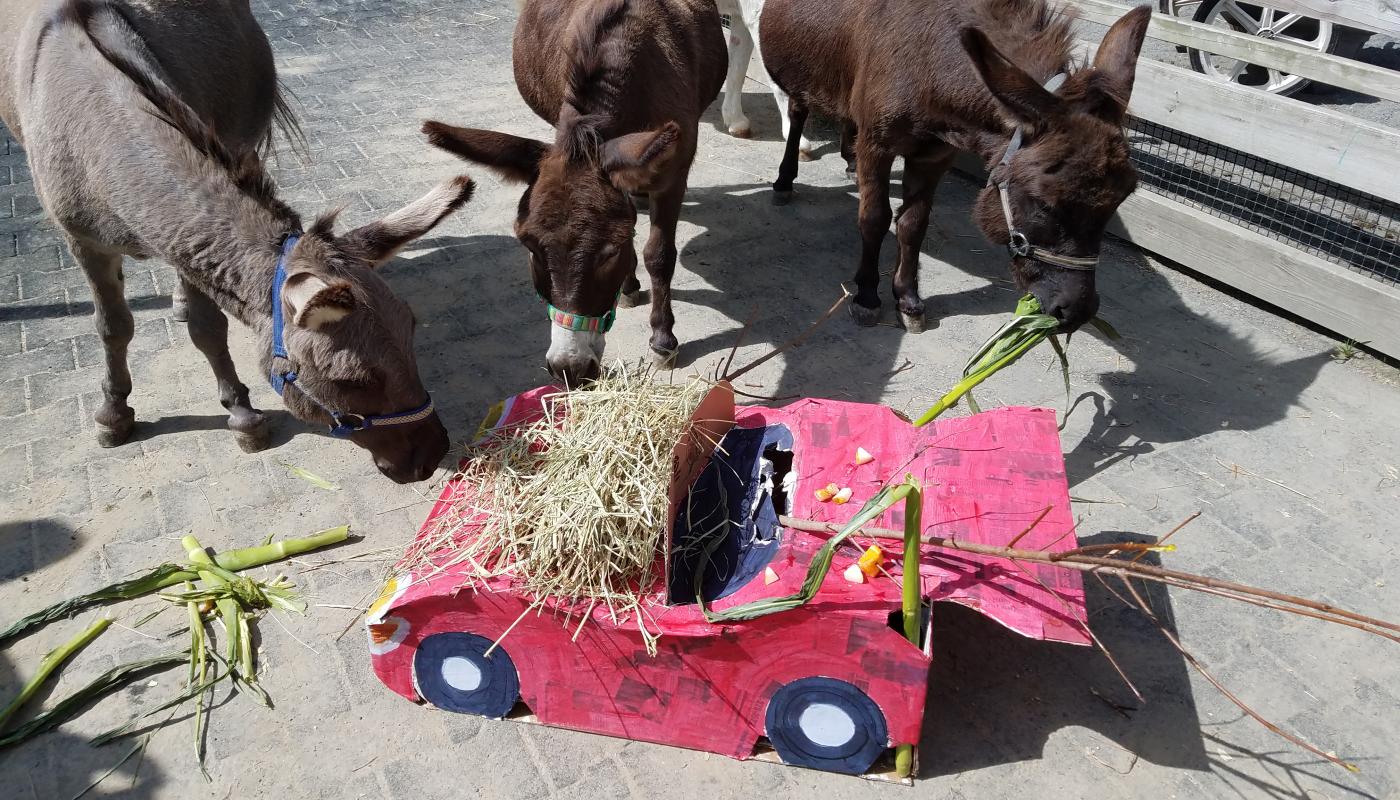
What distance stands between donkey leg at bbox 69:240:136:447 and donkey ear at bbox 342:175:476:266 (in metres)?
1.66

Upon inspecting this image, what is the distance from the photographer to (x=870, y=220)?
501 centimetres

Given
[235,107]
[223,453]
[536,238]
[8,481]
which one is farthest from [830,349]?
[8,481]

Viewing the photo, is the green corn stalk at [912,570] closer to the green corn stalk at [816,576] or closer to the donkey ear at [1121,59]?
the green corn stalk at [816,576]

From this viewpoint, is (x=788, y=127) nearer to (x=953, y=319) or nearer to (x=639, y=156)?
(x=953, y=319)

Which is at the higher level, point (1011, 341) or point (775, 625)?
point (1011, 341)

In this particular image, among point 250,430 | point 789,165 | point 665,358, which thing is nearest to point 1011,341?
point 665,358

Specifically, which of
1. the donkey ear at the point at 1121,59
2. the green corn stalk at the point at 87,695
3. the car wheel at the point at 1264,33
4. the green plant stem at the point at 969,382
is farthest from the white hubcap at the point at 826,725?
the car wheel at the point at 1264,33

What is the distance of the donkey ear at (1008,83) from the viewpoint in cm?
358

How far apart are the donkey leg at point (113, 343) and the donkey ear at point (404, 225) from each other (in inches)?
65.2

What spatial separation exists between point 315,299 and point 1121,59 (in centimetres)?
360

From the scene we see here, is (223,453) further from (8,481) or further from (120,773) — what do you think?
(120,773)

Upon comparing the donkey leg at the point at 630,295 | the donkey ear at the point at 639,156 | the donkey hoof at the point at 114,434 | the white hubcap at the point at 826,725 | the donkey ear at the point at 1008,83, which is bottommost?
the donkey hoof at the point at 114,434

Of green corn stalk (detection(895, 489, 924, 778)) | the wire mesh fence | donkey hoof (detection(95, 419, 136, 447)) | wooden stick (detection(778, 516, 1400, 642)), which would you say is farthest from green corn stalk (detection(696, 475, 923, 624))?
the wire mesh fence

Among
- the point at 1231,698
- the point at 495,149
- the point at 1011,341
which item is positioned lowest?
the point at 1011,341
